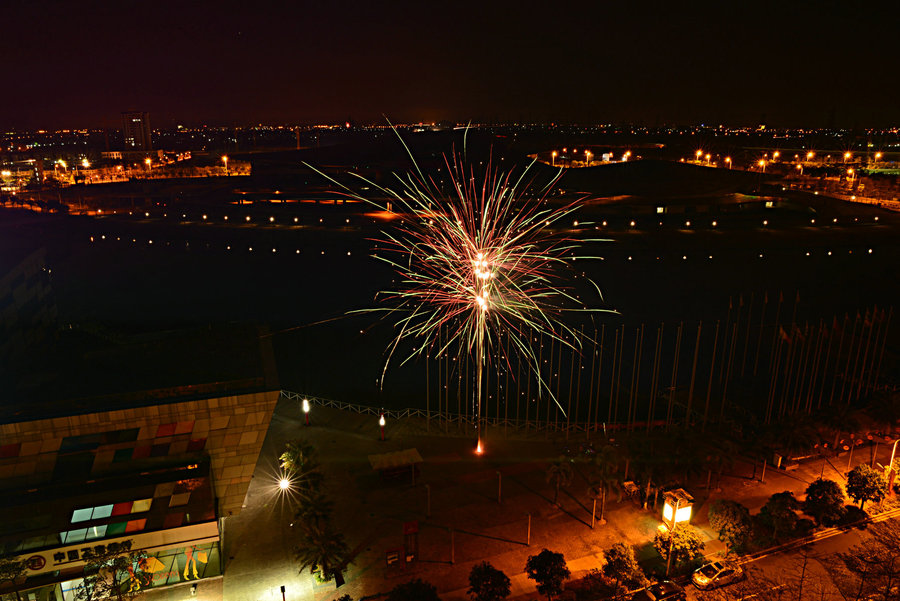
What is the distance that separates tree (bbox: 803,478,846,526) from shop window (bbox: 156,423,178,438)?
16.9 m

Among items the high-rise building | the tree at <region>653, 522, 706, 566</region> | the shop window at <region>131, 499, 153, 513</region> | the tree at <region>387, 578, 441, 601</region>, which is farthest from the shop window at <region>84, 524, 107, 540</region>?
the high-rise building

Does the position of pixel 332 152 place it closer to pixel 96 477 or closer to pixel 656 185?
pixel 656 185

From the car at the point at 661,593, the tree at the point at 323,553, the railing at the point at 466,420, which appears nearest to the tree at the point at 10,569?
the tree at the point at 323,553

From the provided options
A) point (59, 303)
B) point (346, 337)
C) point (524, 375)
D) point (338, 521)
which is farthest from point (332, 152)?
point (338, 521)

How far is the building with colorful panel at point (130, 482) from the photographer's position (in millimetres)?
12773

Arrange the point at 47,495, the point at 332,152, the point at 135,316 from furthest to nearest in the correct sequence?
the point at 332,152
the point at 135,316
the point at 47,495

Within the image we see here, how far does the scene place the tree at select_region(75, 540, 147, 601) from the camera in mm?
12500

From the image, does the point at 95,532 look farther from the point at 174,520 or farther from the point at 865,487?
the point at 865,487

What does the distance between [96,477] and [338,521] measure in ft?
20.1

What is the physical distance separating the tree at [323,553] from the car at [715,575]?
27.4 feet

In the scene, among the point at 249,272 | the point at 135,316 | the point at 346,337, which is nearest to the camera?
the point at 346,337

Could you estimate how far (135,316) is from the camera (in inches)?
1417

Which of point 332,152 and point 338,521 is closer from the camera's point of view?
point 338,521

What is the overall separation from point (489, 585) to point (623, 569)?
128 inches
